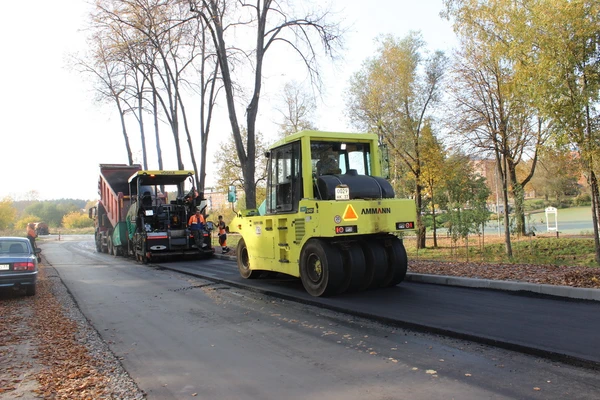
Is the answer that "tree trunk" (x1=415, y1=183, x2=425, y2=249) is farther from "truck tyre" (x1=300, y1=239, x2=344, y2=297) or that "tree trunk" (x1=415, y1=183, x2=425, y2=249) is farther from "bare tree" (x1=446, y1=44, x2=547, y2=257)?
"truck tyre" (x1=300, y1=239, x2=344, y2=297)

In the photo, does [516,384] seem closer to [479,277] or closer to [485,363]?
[485,363]

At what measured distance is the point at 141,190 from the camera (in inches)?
742

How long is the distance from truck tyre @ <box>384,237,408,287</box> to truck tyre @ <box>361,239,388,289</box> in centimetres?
20

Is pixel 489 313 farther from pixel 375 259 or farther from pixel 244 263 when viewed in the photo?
pixel 244 263

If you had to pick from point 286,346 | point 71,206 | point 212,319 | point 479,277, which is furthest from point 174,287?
point 71,206

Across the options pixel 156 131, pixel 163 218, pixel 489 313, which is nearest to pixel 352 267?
pixel 489 313

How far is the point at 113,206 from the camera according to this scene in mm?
22047

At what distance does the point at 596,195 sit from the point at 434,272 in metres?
→ 10.2

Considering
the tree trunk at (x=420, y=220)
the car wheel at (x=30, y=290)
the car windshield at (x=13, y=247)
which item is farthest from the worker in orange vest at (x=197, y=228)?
the tree trunk at (x=420, y=220)

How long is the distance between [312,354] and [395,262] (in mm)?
4030

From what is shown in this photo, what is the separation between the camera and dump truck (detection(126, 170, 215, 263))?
17.3 metres

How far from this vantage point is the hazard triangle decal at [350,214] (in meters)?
7.90

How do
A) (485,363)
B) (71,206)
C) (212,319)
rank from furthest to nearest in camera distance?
(71,206) < (212,319) < (485,363)

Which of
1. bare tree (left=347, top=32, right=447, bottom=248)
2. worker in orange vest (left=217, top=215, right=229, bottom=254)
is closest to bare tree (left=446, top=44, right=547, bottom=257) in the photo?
bare tree (left=347, top=32, right=447, bottom=248)
